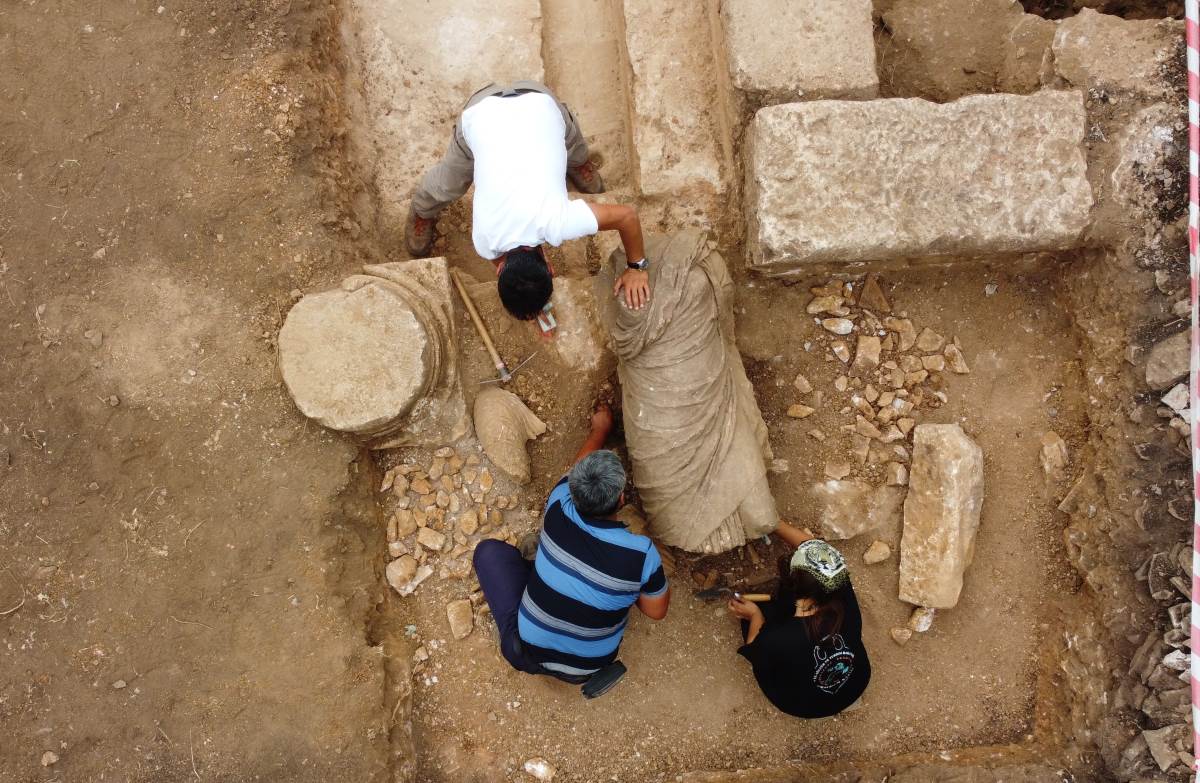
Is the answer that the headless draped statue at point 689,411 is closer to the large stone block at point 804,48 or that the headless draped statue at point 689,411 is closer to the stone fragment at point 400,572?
the large stone block at point 804,48

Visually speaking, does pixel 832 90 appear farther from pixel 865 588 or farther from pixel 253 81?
pixel 253 81

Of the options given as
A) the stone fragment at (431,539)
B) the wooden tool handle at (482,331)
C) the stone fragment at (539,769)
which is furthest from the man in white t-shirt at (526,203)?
the stone fragment at (539,769)

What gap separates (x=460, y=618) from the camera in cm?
328

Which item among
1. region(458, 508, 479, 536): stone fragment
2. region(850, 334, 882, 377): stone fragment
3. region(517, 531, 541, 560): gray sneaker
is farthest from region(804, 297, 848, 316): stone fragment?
region(458, 508, 479, 536): stone fragment

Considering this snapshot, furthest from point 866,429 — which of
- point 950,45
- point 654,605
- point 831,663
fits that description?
point 950,45

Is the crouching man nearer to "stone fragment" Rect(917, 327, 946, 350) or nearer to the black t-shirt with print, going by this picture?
the black t-shirt with print

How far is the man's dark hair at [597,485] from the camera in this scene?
2.68 m

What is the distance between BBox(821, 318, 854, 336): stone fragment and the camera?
3.46 meters

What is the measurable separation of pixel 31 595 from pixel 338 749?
1.42m

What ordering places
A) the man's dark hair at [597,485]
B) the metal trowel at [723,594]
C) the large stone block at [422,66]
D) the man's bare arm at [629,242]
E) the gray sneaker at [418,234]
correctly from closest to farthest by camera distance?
the man's dark hair at [597,485] < the man's bare arm at [629,242] < the metal trowel at [723,594] < the gray sneaker at [418,234] < the large stone block at [422,66]

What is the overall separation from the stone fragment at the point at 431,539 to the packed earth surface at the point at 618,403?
13mm

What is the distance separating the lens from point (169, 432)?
122 inches

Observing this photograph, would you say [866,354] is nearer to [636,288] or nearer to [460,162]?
[636,288]

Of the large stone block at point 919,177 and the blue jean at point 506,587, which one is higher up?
the large stone block at point 919,177
